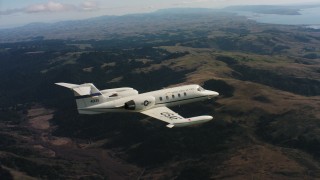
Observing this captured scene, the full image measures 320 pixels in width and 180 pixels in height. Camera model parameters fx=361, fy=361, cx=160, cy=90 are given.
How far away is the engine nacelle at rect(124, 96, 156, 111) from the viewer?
86938 millimetres

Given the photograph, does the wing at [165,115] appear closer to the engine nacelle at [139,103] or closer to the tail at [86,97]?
the engine nacelle at [139,103]

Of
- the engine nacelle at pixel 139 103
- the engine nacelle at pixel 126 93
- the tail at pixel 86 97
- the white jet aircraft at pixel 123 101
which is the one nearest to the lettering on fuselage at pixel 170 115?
the white jet aircraft at pixel 123 101

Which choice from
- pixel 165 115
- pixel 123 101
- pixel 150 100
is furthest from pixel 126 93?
pixel 165 115

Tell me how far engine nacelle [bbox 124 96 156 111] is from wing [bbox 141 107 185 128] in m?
1.74

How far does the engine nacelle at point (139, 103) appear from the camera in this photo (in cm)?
8694

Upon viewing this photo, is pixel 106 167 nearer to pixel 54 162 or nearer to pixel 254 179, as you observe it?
pixel 54 162

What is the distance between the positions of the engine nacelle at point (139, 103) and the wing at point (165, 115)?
1.74 m

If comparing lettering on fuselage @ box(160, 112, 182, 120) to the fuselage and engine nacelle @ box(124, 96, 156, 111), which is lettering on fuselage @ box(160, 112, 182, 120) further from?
the fuselage

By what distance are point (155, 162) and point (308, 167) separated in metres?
58.8

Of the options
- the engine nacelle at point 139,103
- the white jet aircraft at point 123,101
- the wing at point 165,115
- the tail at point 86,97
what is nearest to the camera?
the wing at point 165,115

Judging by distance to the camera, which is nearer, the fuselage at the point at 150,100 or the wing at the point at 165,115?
the wing at the point at 165,115

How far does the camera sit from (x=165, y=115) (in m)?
84.8

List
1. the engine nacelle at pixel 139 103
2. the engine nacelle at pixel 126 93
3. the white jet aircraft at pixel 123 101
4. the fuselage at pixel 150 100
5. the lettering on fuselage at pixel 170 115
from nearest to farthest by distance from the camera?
the lettering on fuselage at pixel 170 115
the white jet aircraft at pixel 123 101
the engine nacelle at pixel 139 103
the fuselage at pixel 150 100
the engine nacelle at pixel 126 93

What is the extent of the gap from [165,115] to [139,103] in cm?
724
